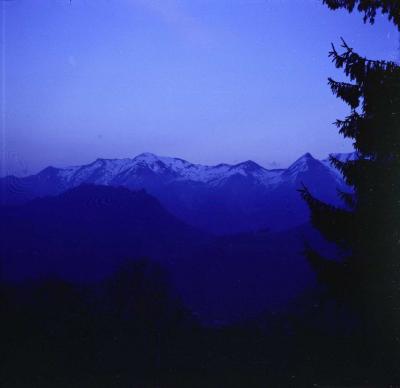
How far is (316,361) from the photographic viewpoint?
43594mm

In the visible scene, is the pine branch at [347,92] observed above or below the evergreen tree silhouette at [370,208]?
above

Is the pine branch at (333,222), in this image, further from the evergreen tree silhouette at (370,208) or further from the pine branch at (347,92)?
the pine branch at (347,92)

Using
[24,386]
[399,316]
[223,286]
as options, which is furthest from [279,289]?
[399,316]

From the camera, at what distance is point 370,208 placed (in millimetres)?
8320

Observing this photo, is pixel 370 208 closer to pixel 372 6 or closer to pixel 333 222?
pixel 333 222

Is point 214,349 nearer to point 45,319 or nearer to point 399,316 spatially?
point 45,319

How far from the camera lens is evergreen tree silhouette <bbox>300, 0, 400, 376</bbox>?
8.00 m

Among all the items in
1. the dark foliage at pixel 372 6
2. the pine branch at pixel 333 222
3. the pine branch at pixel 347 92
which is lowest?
the pine branch at pixel 333 222

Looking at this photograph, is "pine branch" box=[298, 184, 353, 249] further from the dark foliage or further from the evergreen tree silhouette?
the dark foliage

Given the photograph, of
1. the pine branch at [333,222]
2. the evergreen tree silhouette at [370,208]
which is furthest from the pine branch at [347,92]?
the pine branch at [333,222]

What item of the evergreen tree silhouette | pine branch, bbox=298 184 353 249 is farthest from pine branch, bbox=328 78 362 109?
pine branch, bbox=298 184 353 249

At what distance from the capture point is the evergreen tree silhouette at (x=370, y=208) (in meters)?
8.00

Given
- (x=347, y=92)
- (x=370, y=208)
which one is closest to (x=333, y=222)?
(x=370, y=208)

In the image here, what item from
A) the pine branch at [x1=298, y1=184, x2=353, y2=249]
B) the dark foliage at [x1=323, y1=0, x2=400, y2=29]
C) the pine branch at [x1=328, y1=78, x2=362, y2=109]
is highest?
the dark foliage at [x1=323, y1=0, x2=400, y2=29]
